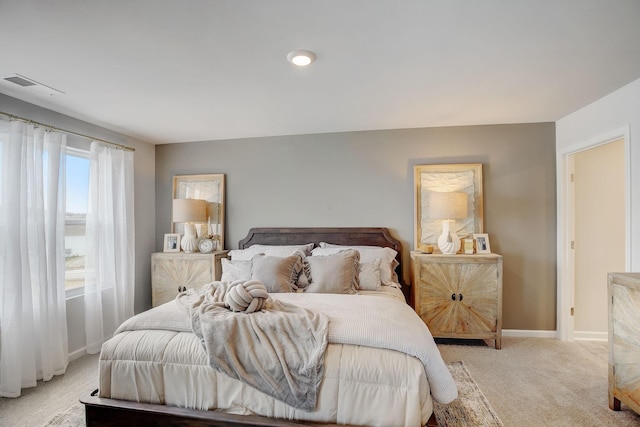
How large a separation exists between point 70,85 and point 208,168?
70.6 inches

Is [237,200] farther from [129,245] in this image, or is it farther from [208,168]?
[129,245]

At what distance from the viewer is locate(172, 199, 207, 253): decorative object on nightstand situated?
3553mm

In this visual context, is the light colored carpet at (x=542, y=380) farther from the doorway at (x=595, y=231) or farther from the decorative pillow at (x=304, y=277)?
the decorative pillow at (x=304, y=277)

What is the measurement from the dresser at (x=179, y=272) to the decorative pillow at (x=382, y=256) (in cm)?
122

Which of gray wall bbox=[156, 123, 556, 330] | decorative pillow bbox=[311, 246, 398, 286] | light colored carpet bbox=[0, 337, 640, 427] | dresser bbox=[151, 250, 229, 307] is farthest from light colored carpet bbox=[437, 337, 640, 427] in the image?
dresser bbox=[151, 250, 229, 307]

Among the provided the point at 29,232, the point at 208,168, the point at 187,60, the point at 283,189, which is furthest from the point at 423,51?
the point at 29,232

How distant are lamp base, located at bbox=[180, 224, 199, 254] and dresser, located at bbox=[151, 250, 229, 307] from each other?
9 centimetres

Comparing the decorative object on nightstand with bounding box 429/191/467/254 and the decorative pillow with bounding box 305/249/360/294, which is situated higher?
the decorative object on nightstand with bounding box 429/191/467/254

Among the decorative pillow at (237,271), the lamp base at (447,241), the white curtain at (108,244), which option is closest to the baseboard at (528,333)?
the lamp base at (447,241)

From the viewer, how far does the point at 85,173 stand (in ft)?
10.3

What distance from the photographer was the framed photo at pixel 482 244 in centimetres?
325

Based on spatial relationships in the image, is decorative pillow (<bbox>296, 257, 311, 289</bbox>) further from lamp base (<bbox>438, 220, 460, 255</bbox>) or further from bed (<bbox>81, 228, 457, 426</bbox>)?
lamp base (<bbox>438, 220, 460, 255</bbox>)

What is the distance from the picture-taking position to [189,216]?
11.7ft

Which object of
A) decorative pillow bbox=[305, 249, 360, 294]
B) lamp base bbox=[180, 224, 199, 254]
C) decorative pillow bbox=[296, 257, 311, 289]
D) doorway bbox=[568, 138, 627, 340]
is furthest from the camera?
lamp base bbox=[180, 224, 199, 254]
